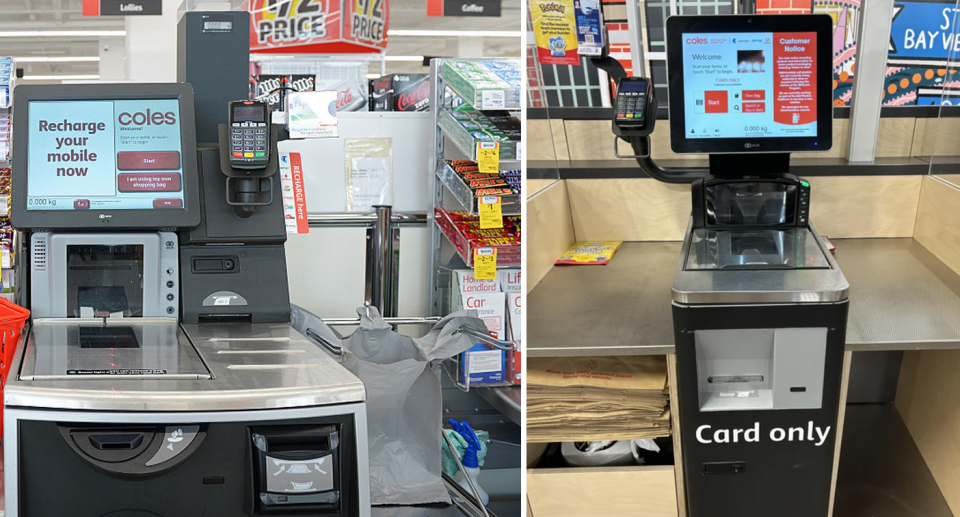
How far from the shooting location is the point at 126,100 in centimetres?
264

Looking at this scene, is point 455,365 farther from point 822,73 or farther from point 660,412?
point 822,73

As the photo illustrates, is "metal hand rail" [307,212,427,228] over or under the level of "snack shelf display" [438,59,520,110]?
under

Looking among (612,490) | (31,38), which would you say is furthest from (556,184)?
(31,38)

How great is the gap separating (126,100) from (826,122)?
2.02 m

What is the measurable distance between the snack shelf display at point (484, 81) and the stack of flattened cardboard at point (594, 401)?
1277 millimetres

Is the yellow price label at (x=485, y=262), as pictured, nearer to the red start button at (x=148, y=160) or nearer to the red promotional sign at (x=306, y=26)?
the red start button at (x=148, y=160)

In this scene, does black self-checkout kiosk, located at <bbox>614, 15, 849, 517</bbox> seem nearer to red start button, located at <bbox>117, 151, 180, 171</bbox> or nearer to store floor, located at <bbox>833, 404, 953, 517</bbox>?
store floor, located at <bbox>833, 404, 953, 517</bbox>

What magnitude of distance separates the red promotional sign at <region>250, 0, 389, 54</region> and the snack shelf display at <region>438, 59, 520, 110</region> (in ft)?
7.81

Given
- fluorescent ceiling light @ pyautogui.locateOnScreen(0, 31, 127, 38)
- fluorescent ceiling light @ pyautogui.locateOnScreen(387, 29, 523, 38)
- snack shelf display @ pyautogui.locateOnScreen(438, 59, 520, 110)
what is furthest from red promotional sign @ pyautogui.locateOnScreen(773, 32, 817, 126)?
fluorescent ceiling light @ pyautogui.locateOnScreen(387, 29, 523, 38)

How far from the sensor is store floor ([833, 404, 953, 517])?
8.56 ft

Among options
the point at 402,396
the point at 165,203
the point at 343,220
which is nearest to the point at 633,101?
the point at 402,396

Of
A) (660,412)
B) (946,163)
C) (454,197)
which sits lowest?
(660,412)

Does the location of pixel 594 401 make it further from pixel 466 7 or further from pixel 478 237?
pixel 466 7

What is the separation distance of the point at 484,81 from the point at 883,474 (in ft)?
6.25
